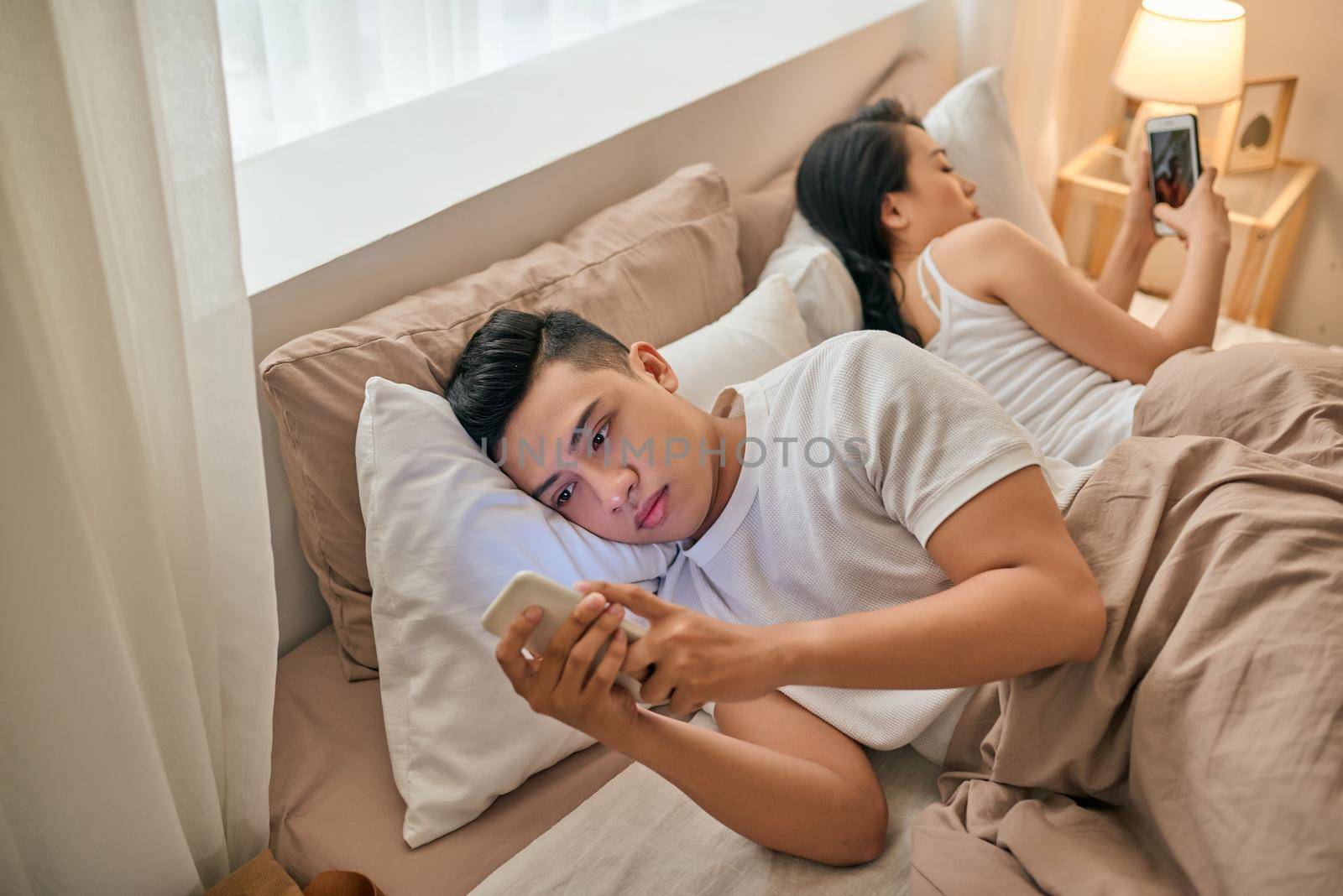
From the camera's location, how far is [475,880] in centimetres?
99

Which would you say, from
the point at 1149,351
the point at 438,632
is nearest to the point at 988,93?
the point at 1149,351

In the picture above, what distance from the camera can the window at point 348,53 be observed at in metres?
1.40

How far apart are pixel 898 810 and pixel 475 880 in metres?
0.44

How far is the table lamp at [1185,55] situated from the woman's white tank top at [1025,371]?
0.91 m

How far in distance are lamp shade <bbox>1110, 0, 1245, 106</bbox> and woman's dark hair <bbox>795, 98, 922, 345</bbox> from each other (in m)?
0.88

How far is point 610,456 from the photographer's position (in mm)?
1047

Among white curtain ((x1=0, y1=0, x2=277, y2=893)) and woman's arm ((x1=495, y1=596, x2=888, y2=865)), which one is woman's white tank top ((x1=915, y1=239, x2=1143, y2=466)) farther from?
white curtain ((x1=0, y1=0, x2=277, y2=893))

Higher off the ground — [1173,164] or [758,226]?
[1173,164]

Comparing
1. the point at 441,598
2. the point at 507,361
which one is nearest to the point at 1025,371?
the point at 507,361

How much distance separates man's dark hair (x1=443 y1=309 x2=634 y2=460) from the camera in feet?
3.55

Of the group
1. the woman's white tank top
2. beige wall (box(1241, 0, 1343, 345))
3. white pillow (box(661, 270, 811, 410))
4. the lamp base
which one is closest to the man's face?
white pillow (box(661, 270, 811, 410))

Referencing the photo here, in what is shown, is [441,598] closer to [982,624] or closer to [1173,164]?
[982,624]

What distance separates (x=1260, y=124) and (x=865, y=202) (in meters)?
1.40

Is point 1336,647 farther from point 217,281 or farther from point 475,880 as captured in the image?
point 217,281
